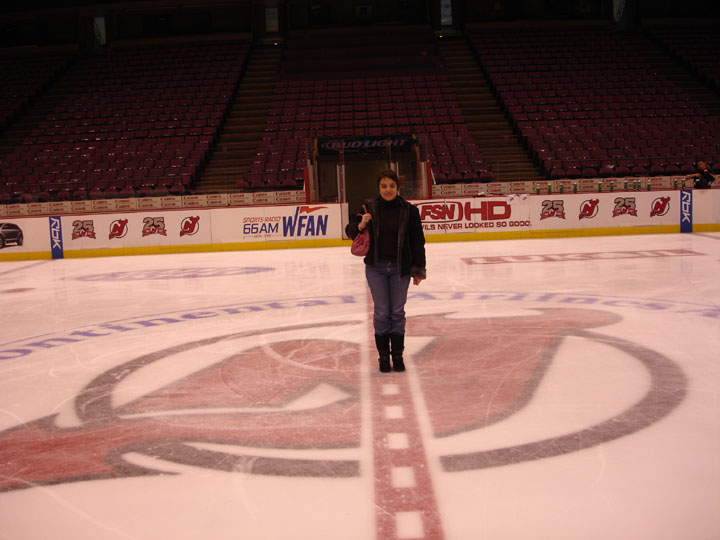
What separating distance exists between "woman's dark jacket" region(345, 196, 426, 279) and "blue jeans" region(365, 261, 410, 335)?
72mm

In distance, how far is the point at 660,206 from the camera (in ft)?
50.6

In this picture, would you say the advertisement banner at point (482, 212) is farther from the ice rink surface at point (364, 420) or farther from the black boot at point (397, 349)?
the black boot at point (397, 349)

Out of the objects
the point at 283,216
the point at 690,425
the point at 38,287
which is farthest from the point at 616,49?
the point at 690,425

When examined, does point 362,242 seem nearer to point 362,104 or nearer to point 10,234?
point 10,234

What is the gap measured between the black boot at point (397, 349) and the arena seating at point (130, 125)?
1253 centimetres

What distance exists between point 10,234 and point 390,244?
1394 cm

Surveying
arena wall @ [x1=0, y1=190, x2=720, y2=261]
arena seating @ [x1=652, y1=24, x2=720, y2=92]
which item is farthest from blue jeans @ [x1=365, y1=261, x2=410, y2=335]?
arena seating @ [x1=652, y1=24, x2=720, y2=92]

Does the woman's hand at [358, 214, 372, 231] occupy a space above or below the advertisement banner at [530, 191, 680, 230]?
above

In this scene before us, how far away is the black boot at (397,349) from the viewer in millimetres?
4555

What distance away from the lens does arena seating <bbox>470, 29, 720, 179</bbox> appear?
18.3 meters

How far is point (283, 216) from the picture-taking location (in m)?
15.5

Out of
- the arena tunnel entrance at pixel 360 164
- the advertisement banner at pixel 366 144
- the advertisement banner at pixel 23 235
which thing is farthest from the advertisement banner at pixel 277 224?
the advertisement banner at pixel 23 235

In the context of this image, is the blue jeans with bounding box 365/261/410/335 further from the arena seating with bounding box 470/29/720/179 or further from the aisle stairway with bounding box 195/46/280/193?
the arena seating with bounding box 470/29/720/179

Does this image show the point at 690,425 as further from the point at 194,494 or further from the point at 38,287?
the point at 38,287
